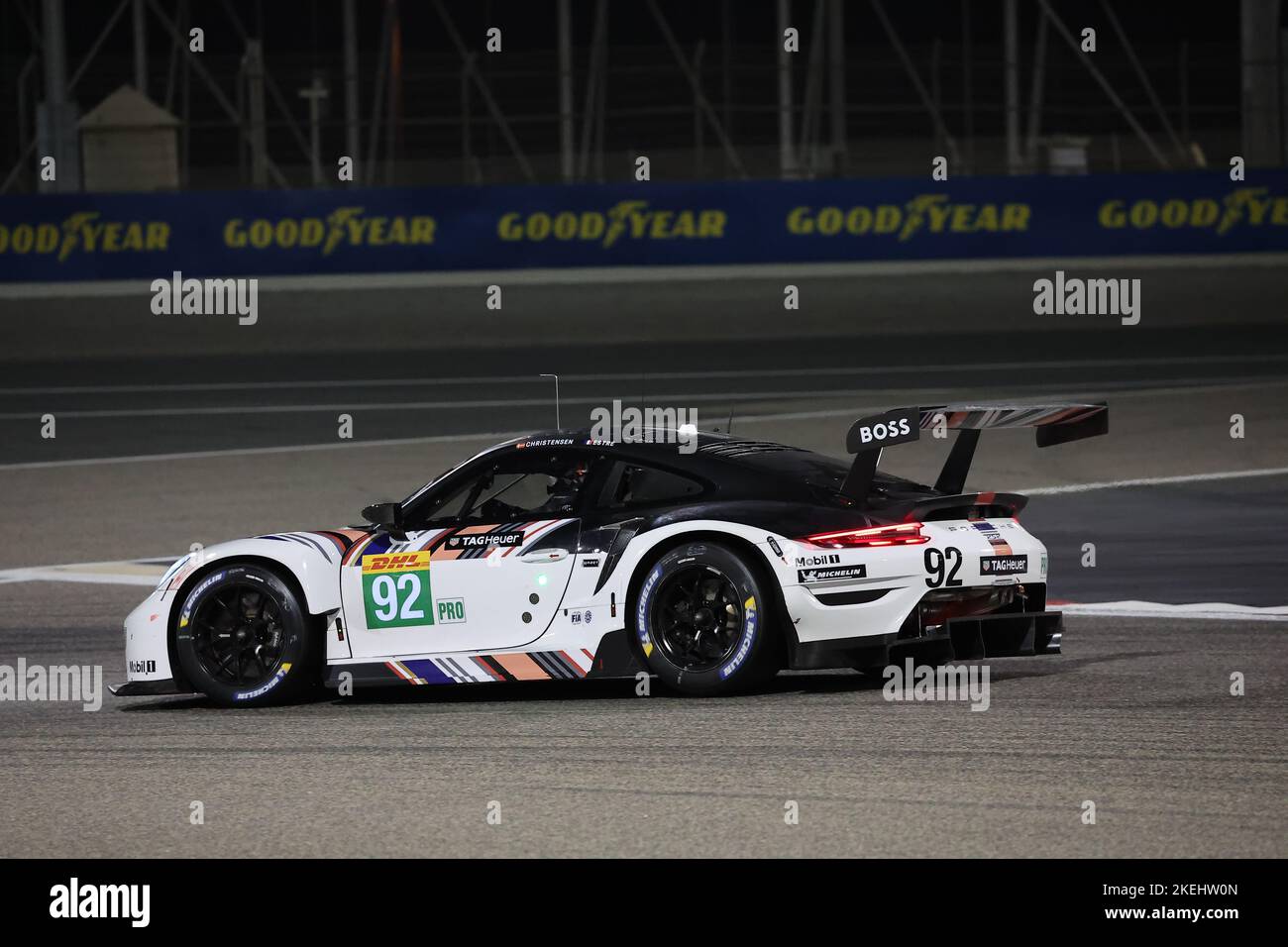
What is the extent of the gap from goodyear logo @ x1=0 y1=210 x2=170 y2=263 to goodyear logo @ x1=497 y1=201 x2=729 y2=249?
200 inches

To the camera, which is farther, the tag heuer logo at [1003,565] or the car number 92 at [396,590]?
the car number 92 at [396,590]

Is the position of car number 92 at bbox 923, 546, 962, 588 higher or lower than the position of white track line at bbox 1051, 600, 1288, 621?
higher

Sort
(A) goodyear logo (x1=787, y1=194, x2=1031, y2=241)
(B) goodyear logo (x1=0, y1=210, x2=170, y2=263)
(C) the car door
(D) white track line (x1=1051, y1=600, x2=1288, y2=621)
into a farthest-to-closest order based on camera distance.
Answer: (A) goodyear logo (x1=787, y1=194, x2=1031, y2=241) < (B) goodyear logo (x1=0, y1=210, x2=170, y2=263) < (D) white track line (x1=1051, y1=600, x2=1288, y2=621) < (C) the car door

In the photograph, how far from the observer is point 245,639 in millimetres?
9422

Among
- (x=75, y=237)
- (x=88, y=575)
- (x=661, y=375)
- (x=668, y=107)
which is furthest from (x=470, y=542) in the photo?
(x=668, y=107)

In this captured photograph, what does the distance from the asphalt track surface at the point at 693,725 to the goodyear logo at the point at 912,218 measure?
1007cm

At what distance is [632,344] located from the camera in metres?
27.7

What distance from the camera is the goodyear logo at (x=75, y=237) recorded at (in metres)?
29.8

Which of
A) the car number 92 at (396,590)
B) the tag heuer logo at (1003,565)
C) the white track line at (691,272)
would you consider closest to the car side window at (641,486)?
the car number 92 at (396,590)

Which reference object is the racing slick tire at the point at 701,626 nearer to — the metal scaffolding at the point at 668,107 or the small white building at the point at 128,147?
the metal scaffolding at the point at 668,107

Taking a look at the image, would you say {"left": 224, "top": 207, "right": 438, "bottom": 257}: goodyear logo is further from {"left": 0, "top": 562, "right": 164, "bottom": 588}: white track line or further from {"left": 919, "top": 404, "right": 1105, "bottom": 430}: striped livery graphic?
{"left": 919, "top": 404, "right": 1105, "bottom": 430}: striped livery graphic

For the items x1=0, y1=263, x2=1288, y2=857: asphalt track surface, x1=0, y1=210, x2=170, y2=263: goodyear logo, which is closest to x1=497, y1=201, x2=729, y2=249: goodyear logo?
x1=0, y1=210, x2=170, y2=263: goodyear logo

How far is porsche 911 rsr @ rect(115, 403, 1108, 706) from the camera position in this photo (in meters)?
8.79
